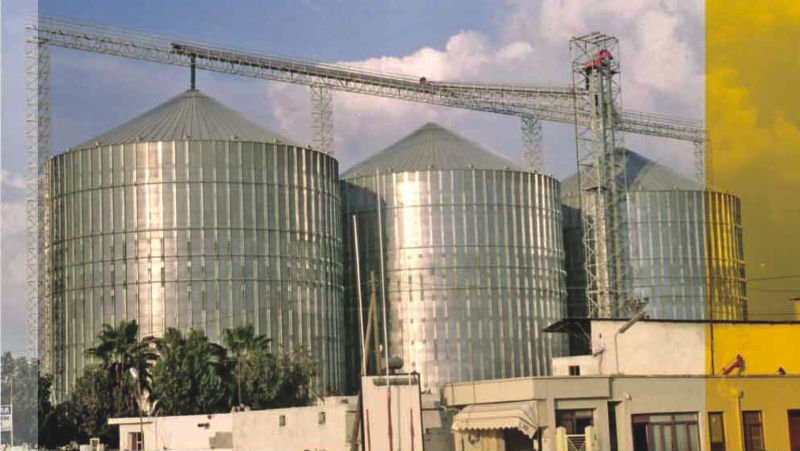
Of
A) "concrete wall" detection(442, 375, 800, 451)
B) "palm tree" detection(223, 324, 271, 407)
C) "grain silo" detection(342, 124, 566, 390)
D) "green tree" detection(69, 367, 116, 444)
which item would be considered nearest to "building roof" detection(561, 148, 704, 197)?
"grain silo" detection(342, 124, 566, 390)

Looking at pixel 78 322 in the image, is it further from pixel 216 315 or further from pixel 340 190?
pixel 340 190

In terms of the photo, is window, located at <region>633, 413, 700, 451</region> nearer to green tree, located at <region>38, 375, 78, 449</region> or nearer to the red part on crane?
green tree, located at <region>38, 375, 78, 449</region>

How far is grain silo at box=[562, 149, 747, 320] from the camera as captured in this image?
3880 inches

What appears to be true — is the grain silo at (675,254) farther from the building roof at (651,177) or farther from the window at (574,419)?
the window at (574,419)

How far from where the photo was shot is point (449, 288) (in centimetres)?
8894

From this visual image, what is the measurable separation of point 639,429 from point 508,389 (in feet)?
12.9

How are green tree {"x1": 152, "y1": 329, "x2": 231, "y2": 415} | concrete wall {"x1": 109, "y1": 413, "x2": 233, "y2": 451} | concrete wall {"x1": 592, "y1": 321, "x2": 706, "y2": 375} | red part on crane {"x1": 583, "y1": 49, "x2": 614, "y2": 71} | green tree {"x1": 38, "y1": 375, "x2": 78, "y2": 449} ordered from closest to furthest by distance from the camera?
concrete wall {"x1": 592, "y1": 321, "x2": 706, "y2": 375}
concrete wall {"x1": 109, "y1": 413, "x2": 233, "y2": 451}
green tree {"x1": 38, "y1": 375, "x2": 78, "y2": 449}
green tree {"x1": 152, "y1": 329, "x2": 231, "y2": 415}
red part on crane {"x1": 583, "y1": 49, "x2": 614, "y2": 71}

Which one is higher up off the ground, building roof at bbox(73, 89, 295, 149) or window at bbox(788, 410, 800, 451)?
building roof at bbox(73, 89, 295, 149)

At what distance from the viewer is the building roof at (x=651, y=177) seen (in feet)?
332

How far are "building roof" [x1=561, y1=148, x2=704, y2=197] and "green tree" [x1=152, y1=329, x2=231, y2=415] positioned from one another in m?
45.3

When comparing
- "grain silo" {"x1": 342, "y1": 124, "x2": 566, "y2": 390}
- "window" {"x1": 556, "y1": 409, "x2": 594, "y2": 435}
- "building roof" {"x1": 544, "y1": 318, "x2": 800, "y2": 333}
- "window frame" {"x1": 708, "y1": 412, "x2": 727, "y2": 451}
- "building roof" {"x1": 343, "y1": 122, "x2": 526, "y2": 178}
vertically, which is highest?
"building roof" {"x1": 343, "y1": 122, "x2": 526, "y2": 178}

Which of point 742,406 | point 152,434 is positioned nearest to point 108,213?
point 152,434

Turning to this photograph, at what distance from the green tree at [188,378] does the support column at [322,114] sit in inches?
1117

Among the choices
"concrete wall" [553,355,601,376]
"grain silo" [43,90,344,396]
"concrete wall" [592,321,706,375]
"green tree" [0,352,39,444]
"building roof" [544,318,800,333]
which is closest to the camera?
"building roof" [544,318,800,333]
